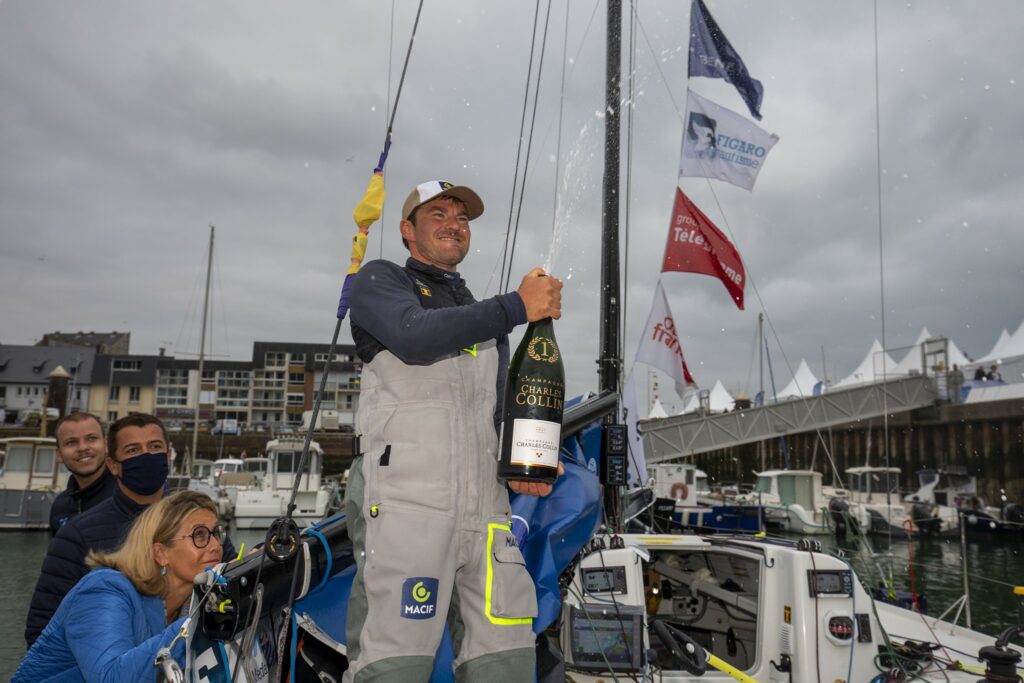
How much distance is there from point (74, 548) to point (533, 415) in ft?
8.06

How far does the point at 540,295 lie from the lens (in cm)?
203

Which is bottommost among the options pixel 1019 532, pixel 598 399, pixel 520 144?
pixel 1019 532

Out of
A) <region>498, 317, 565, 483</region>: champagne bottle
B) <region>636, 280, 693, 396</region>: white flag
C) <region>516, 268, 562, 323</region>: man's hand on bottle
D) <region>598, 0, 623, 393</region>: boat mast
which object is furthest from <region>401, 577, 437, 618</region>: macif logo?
<region>636, 280, 693, 396</region>: white flag

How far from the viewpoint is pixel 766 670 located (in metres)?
4.87

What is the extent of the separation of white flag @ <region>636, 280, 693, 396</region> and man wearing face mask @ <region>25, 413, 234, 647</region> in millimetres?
7430

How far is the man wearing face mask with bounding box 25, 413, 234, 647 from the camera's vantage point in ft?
10.3

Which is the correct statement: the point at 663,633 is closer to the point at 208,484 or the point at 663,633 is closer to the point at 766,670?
the point at 766,670

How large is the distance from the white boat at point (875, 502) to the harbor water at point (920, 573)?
637 mm

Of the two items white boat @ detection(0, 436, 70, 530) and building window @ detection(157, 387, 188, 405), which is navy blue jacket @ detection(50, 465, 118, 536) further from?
building window @ detection(157, 387, 188, 405)

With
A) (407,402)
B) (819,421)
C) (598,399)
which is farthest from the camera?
(819,421)

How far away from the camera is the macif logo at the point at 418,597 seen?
1.86m

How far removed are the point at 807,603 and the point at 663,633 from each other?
1.29 metres

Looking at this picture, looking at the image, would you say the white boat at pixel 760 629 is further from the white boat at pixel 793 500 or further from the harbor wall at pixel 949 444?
the white boat at pixel 793 500

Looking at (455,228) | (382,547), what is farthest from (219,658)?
(455,228)
